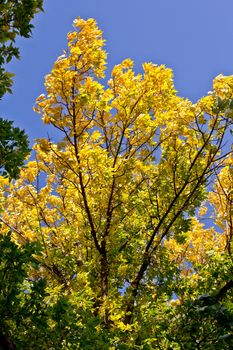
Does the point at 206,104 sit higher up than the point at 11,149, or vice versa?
the point at 206,104

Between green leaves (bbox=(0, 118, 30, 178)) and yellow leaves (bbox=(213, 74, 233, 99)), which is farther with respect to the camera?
yellow leaves (bbox=(213, 74, 233, 99))

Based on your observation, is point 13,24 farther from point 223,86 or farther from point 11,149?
point 223,86

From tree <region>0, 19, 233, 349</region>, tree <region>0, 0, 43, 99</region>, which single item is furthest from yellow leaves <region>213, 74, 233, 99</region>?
tree <region>0, 0, 43, 99</region>

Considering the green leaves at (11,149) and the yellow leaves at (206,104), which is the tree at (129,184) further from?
the green leaves at (11,149)

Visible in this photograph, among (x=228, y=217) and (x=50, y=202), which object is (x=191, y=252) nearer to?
(x=228, y=217)

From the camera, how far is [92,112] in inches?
273

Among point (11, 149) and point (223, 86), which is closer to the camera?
point (11, 149)

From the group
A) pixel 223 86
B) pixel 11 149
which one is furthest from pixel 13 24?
pixel 223 86

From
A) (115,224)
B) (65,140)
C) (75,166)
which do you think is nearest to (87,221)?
(115,224)

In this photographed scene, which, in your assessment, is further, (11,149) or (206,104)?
(206,104)

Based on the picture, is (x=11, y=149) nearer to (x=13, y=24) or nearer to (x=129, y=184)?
(x=13, y=24)

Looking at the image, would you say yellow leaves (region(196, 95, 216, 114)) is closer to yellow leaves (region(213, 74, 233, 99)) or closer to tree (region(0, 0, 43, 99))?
yellow leaves (region(213, 74, 233, 99))

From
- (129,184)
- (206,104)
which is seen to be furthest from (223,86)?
(129,184)

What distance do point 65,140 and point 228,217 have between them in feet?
→ 12.1
